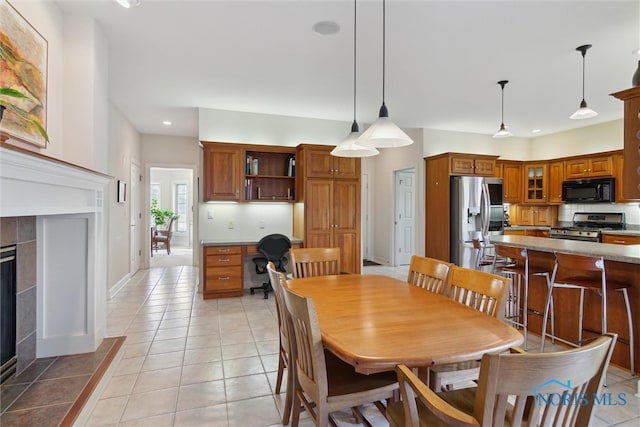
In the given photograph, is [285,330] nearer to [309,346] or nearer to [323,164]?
[309,346]

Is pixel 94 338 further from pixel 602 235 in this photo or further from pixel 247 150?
pixel 602 235

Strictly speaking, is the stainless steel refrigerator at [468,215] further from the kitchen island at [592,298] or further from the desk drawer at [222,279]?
the desk drawer at [222,279]

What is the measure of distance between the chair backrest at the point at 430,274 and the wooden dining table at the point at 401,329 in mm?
140

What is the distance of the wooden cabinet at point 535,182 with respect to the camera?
247 inches

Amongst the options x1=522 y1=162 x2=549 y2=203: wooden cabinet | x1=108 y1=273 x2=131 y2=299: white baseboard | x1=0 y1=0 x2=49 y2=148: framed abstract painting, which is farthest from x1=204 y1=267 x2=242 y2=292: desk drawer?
x1=522 y1=162 x2=549 y2=203: wooden cabinet

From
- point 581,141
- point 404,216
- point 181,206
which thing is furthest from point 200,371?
point 181,206

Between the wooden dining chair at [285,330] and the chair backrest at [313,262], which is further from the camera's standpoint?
the chair backrest at [313,262]

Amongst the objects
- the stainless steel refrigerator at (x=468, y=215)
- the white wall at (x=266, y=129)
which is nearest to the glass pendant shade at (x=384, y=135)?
the white wall at (x=266, y=129)

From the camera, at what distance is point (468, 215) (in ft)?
17.5

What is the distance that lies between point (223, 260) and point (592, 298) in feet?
13.3

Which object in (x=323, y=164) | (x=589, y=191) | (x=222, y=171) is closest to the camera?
(x=222, y=171)

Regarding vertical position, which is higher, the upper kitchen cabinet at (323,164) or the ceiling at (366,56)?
the ceiling at (366,56)

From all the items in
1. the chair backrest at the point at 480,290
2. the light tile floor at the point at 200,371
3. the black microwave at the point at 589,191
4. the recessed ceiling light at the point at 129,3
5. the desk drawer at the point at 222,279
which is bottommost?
the light tile floor at the point at 200,371

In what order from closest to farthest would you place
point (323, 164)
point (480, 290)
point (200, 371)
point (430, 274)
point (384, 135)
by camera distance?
point (480, 290)
point (384, 135)
point (430, 274)
point (200, 371)
point (323, 164)
